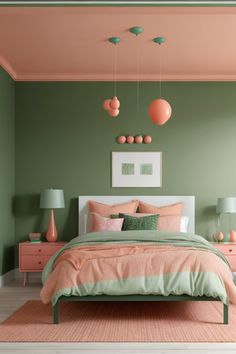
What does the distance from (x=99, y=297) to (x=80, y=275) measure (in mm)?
255

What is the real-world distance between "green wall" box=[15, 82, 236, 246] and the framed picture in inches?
3.2

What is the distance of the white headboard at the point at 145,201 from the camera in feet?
24.7

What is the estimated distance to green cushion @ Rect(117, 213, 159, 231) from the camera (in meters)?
6.58

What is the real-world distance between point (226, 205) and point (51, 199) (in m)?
2.26

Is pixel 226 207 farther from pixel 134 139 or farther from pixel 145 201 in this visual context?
pixel 134 139

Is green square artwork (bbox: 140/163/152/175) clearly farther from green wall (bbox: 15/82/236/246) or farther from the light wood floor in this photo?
the light wood floor

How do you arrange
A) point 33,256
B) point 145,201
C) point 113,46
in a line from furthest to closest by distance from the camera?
point 145,201, point 33,256, point 113,46

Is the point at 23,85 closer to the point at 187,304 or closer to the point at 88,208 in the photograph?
the point at 88,208

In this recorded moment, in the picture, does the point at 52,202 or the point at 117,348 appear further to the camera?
the point at 52,202

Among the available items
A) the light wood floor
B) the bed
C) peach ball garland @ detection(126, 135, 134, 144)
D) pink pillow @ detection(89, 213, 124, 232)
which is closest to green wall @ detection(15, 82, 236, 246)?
peach ball garland @ detection(126, 135, 134, 144)

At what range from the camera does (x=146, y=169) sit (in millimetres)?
7625

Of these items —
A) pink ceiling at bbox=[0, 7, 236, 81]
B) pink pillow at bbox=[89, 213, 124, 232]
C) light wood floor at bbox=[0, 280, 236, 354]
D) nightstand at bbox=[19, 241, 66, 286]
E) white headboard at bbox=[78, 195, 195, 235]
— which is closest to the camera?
light wood floor at bbox=[0, 280, 236, 354]

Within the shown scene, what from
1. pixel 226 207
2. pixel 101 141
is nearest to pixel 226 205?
pixel 226 207

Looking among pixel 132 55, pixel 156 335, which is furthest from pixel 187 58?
pixel 156 335
